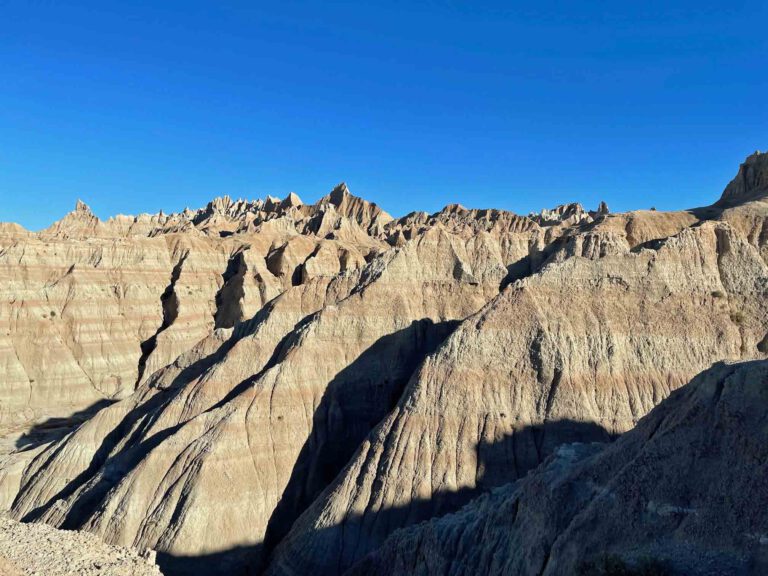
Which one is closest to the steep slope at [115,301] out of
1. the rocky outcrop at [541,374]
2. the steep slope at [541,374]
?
the steep slope at [541,374]

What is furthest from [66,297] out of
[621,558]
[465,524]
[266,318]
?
[621,558]

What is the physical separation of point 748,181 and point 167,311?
213ft

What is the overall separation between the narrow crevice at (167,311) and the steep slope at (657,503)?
52150 millimetres

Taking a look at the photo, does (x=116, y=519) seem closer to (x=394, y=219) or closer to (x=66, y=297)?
(x=66, y=297)

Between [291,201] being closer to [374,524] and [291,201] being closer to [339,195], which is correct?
[339,195]

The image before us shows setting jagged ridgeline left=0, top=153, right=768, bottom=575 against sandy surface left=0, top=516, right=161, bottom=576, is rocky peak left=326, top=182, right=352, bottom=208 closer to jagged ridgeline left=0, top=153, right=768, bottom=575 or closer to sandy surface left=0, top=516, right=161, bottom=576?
jagged ridgeline left=0, top=153, right=768, bottom=575

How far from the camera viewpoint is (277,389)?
96.8ft

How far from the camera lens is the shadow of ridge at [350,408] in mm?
27719

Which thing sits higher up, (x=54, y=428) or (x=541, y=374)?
(x=54, y=428)

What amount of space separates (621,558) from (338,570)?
13.9 metres

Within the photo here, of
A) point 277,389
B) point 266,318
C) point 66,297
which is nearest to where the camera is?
point 277,389

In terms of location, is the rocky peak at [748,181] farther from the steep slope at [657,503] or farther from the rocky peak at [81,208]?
the rocky peak at [81,208]

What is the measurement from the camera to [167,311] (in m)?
66.8

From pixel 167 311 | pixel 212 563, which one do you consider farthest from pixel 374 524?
pixel 167 311
